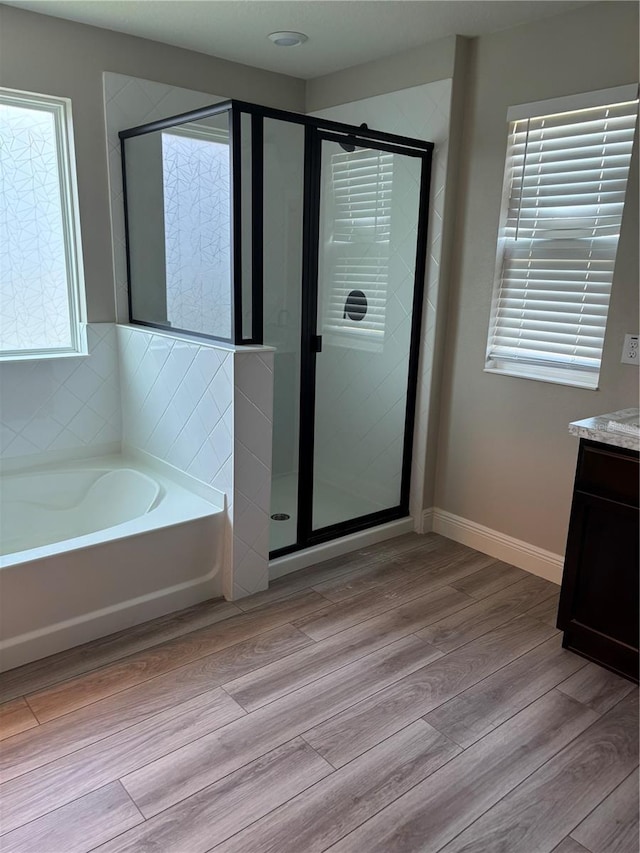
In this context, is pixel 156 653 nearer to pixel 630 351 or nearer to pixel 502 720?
pixel 502 720

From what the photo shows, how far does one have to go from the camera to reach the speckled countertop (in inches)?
80.4

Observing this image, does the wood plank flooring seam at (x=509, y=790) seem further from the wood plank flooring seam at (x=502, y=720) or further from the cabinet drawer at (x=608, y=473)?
the cabinet drawer at (x=608, y=473)

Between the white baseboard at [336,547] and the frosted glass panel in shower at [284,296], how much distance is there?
88 mm

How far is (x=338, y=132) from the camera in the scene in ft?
8.78

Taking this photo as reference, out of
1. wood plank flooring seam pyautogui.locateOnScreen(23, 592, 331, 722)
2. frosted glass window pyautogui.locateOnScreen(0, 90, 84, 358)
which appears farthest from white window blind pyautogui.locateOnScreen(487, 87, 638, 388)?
frosted glass window pyautogui.locateOnScreen(0, 90, 84, 358)

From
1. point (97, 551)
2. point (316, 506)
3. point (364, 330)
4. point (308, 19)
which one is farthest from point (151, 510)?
point (308, 19)

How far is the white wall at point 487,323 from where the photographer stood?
96.6 inches

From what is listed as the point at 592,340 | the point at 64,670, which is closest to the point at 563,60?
the point at 592,340

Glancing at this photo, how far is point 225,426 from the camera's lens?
8.32 feet

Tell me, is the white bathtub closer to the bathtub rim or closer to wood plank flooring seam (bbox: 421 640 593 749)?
the bathtub rim

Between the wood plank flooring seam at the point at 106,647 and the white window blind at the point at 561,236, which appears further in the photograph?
the white window blind at the point at 561,236

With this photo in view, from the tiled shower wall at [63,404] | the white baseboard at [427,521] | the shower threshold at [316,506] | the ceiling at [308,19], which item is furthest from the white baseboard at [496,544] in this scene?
the ceiling at [308,19]

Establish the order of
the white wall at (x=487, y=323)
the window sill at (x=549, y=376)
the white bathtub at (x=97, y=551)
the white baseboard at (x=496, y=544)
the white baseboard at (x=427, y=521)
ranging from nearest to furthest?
the white bathtub at (x=97, y=551) < the white wall at (x=487, y=323) < the window sill at (x=549, y=376) < the white baseboard at (x=496, y=544) < the white baseboard at (x=427, y=521)

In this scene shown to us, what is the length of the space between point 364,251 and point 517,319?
0.81m
